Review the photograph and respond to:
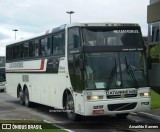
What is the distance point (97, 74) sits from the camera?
43.5 feet

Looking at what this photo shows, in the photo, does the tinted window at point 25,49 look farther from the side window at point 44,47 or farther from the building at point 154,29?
the building at point 154,29

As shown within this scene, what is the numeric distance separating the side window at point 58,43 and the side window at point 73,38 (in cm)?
68

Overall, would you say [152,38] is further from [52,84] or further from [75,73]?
[75,73]

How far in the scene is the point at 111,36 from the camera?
546 inches

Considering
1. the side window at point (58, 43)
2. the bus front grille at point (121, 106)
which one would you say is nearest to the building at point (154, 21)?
the side window at point (58, 43)

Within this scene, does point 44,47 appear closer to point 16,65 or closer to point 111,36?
point 111,36

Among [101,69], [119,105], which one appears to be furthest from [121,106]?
[101,69]

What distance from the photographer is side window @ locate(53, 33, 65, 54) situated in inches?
598

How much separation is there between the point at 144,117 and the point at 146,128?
2.78 metres

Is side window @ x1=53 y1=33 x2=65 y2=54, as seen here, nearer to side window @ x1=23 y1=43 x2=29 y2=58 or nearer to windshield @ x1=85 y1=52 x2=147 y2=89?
windshield @ x1=85 y1=52 x2=147 y2=89

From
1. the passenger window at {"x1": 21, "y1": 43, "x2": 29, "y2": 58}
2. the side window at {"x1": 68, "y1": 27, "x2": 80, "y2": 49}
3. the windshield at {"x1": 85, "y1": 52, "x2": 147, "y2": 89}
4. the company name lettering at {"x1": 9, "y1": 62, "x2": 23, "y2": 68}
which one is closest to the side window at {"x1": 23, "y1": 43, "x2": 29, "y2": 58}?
the passenger window at {"x1": 21, "y1": 43, "x2": 29, "y2": 58}

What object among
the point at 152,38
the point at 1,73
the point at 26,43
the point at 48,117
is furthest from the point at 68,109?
the point at 1,73

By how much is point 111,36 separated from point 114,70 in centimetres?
119

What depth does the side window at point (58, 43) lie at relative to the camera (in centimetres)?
1518
